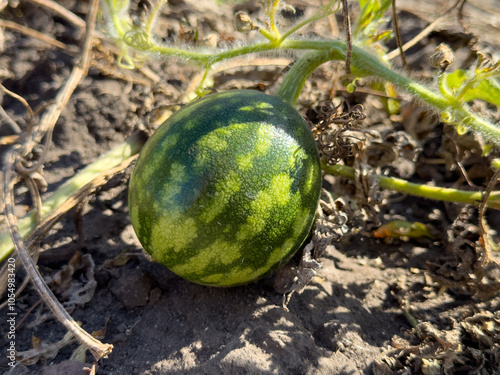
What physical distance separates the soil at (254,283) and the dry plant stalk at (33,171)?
0.15m

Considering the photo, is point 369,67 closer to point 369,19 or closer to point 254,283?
point 369,19

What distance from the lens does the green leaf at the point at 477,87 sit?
1810 millimetres

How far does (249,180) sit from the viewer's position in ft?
5.65

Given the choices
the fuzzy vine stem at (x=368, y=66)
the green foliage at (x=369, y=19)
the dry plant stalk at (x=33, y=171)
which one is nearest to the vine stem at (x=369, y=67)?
the fuzzy vine stem at (x=368, y=66)

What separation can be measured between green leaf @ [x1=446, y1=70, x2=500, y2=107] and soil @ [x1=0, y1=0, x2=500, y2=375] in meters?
0.32

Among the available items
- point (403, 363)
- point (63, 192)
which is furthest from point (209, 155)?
point (403, 363)

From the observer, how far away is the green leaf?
181 centimetres

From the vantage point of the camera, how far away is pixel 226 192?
67.2 inches

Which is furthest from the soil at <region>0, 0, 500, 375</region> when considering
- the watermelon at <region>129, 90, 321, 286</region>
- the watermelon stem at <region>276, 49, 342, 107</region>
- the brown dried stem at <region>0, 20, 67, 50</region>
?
the watermelon at <region>129, 90, 321, 286</region>

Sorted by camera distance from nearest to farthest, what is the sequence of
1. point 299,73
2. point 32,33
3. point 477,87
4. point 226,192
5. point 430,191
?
point 226,192 < point 477,87 < point 299,73 < point 430,191 < point 32,33

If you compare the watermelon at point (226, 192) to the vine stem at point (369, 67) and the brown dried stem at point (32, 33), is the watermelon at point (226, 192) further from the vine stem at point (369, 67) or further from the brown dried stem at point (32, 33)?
the brown dried stem at point (32, 33)

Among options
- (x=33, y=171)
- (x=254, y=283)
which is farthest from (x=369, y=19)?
(x=33, y=171)

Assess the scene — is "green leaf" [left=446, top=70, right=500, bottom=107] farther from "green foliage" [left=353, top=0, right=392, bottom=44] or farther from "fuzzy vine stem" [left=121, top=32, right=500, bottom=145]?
"green foliage" [left=353, top=0, right=392, bottom=44]

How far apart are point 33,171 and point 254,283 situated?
126cm
